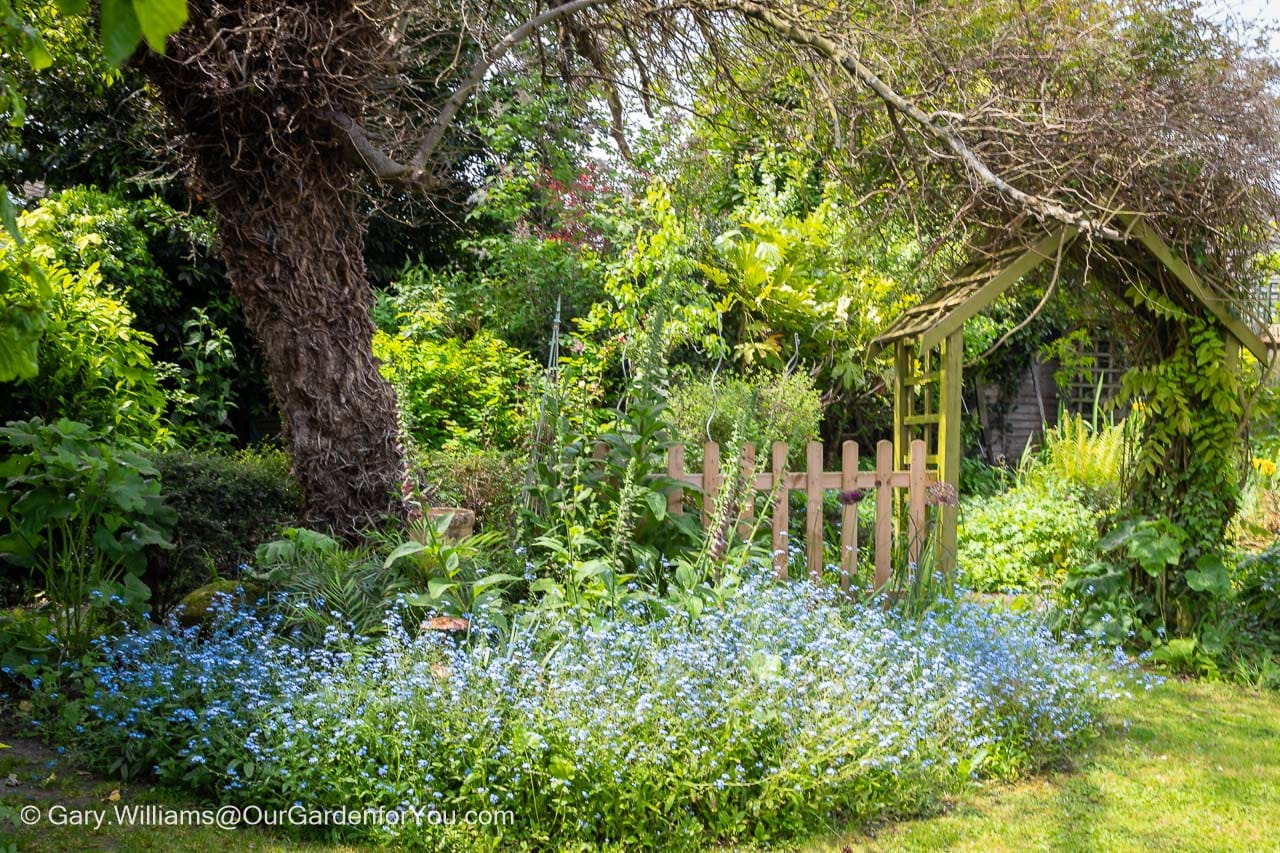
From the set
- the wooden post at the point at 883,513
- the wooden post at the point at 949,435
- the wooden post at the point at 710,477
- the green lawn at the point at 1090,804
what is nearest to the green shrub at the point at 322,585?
the green lawn at the point at 1090,804

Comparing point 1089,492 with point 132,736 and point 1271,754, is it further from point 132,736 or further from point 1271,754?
point 132,736

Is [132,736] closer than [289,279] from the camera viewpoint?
Yes

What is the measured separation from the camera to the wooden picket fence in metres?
4.95

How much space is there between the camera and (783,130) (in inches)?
222

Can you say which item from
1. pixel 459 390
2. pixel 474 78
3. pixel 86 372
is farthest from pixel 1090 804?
pixel 86 372

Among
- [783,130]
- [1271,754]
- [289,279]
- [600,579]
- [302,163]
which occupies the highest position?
[783,130]

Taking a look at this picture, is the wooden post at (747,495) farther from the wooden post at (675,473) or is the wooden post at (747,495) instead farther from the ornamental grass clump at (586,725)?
the ornamental grass clump at (586,725)

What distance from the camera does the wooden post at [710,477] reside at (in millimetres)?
4969

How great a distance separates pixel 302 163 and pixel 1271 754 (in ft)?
15.5

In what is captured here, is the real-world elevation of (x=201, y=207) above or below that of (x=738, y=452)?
above

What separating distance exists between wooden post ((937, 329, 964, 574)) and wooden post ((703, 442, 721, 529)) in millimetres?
1347

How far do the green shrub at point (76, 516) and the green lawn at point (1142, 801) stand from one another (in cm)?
297

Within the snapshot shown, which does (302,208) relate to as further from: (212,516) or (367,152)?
(212,516)

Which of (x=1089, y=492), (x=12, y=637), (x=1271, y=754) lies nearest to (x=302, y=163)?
(x=12, y=637)
